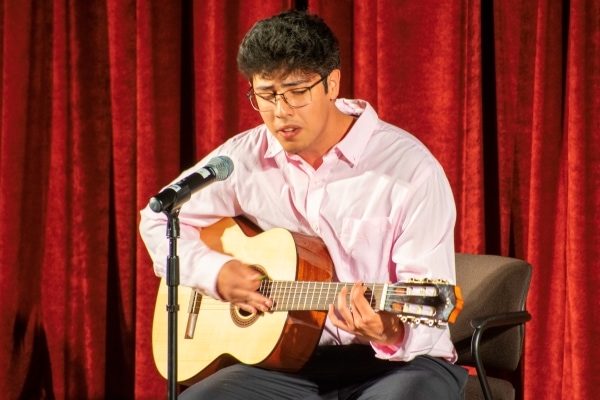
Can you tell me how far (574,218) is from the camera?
3268mm

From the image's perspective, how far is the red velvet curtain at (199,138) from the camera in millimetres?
3354

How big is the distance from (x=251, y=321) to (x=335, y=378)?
349mm

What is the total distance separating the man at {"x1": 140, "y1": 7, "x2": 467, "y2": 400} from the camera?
2.36m

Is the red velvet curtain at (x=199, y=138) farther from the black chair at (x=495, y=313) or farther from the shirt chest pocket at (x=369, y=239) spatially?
the shirt chest pocket at (x=369, y=239)

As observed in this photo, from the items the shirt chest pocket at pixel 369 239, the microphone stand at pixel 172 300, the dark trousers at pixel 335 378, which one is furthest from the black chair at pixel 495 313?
the microphone stand at pixel 172 300

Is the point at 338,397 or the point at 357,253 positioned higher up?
the point at 357,253

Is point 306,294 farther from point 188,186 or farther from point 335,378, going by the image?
point 188,186

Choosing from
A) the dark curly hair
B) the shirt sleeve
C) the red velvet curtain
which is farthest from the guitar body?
the red velvet curtain

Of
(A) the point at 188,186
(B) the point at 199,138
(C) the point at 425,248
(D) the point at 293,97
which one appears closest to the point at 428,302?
(C) the point at 425,248

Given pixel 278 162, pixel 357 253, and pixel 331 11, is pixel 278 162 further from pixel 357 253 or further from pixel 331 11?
pixel 331 11

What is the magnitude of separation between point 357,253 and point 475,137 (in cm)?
113

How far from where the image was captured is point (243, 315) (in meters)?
2.78

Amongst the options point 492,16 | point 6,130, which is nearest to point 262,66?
point 492,16

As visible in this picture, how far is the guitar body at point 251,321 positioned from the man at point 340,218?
48 millimetres
